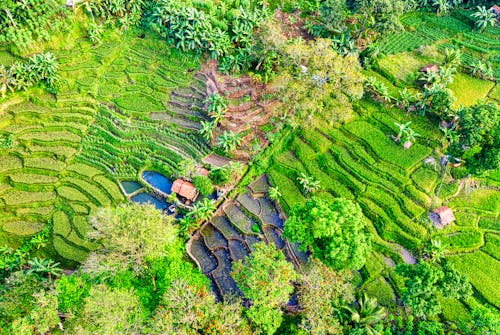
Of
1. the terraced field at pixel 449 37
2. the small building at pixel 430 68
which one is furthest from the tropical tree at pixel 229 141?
the small building at pixel 430 68

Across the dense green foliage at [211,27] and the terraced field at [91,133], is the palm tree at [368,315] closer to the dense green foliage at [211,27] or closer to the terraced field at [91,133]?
the terraced field at [91,133]

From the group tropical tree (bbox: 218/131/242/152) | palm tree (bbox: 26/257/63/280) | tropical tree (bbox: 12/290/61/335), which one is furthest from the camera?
tropical tree (bbox: 218/131/242/152)

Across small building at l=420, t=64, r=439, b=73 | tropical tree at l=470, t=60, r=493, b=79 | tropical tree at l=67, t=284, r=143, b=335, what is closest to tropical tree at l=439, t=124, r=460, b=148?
small building at l=420, t=64, r=439, b=73

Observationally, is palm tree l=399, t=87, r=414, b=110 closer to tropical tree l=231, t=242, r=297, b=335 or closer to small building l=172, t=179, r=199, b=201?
tropical tree l=231, t=242, r=297, b=335

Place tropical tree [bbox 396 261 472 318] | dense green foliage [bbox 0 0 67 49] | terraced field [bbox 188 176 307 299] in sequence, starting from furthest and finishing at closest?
dense green foliage [bbox 0 0 67 49] → terraced field [bbox 188 176 307 299] → tropical tree [bbox 396 261 472 318]

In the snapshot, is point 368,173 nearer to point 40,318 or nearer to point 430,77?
point 430,77

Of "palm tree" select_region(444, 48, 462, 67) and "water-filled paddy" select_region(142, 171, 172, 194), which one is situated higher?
"palm tree" select_region(444, 48, 462, 67)

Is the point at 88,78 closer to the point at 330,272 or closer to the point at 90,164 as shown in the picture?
the point at 90,164

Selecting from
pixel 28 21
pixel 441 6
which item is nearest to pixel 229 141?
pixel 28 21
